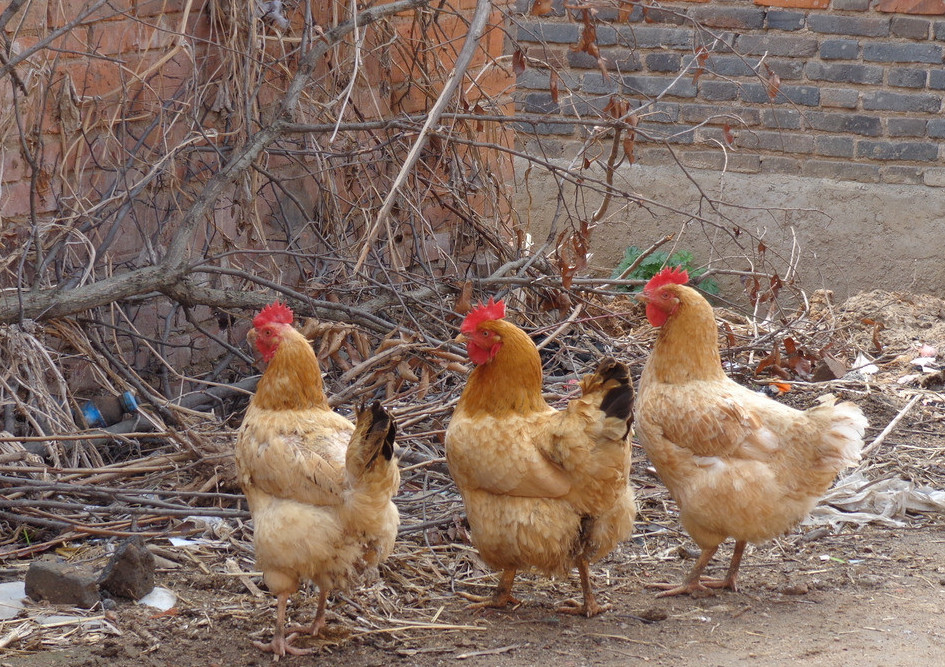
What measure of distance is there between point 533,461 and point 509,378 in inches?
13.5

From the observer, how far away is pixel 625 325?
6992mm

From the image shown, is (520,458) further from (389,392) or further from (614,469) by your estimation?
(389,392)

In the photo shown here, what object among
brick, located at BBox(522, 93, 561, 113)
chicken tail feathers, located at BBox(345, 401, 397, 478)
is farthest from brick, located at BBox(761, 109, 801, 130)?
chicken tail feathers, located at BBox(345, 401, 397, 478)

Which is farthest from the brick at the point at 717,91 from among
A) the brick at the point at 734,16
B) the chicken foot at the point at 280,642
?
the chicken foot at the point at 280,642

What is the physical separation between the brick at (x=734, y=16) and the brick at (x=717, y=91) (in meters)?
0.47

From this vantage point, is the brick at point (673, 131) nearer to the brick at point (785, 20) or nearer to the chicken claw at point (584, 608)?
the brick at point (785, 20)

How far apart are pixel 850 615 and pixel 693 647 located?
70cm

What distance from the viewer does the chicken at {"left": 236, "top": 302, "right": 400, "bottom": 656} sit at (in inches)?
127

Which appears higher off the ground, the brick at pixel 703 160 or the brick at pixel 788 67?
the brick at pixel 788 67

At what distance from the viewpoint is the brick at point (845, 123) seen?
8305mm

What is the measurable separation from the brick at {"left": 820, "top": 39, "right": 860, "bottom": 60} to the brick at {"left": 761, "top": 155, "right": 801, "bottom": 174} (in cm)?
88

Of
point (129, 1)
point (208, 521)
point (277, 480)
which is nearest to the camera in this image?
point (277, 480)

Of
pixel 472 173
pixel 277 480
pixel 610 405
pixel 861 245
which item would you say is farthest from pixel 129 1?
pixel 861 245

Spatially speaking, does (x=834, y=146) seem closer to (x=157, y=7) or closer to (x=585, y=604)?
(x=157, y=7)
